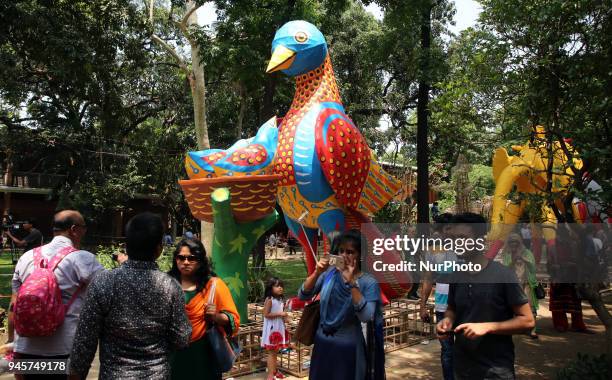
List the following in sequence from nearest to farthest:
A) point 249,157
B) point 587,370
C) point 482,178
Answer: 1. point 587,370
2. point 249,157
3. point 482,178

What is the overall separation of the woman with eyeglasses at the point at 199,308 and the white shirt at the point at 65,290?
24.1 inches

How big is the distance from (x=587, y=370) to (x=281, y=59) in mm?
3886

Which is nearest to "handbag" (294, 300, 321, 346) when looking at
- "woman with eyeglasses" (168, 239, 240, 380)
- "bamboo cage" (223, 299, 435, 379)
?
"woman with eyeglasses" (168, 239, 240, 380)

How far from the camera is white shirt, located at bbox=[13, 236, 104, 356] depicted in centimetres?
269

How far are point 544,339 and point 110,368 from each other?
5.78m

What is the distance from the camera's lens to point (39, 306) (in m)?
2.58

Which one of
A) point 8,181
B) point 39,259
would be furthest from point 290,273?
point 8,181

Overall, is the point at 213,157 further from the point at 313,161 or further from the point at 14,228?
the point at 14,228

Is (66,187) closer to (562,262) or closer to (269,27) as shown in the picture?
(269,27)

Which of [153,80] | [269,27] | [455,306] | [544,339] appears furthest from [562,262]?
[153,80]

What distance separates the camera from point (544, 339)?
611cm

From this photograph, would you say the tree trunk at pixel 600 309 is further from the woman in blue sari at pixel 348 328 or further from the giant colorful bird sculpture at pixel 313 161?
the woman in blue sari at pixel 348 328

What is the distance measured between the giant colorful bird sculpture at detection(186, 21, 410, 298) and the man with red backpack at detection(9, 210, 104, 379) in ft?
7.62

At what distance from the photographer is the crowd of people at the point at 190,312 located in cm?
192
